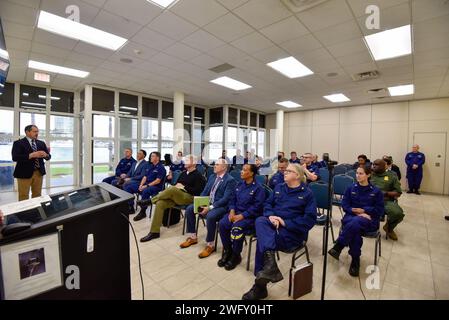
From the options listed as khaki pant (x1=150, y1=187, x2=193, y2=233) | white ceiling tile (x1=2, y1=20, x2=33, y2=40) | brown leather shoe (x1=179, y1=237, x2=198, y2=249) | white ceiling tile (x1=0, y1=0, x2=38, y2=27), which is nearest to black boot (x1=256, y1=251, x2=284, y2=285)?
brown leather shoe (x1=179, y1=237, x2=198, y2=249)

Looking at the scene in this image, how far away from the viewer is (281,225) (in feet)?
7.27

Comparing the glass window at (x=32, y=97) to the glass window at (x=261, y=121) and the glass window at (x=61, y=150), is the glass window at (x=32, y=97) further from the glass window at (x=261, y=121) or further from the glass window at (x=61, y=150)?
the glass window at (x=261, y=121)

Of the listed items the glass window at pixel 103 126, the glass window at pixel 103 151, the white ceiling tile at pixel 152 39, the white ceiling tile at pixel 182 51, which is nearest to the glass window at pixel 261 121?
the glass window at pixel 103 126

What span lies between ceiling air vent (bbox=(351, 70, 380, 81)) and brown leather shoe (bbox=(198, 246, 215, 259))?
5.13m

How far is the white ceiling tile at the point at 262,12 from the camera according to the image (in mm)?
2719

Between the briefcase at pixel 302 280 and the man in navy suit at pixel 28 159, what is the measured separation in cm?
476

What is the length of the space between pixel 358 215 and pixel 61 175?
8635mm

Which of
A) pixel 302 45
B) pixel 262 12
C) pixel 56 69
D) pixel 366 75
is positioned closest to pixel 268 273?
pixel 262 12

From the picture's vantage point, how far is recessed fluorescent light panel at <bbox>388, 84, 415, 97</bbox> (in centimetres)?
604

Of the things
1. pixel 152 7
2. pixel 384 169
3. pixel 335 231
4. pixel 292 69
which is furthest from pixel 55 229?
pixel 292 69

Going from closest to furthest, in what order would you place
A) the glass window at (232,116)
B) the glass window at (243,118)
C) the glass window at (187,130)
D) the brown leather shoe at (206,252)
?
the brown leather shoe at (206,252) < the glass window at (187,130) < the glass window at (232,116) < the glass window at (243,118)

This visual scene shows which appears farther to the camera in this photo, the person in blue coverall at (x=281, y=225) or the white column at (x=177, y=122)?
the white column at (x=177, y=122)

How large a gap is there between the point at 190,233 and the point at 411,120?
→ 8.73 metres

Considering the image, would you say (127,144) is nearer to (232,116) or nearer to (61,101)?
(61,101)
